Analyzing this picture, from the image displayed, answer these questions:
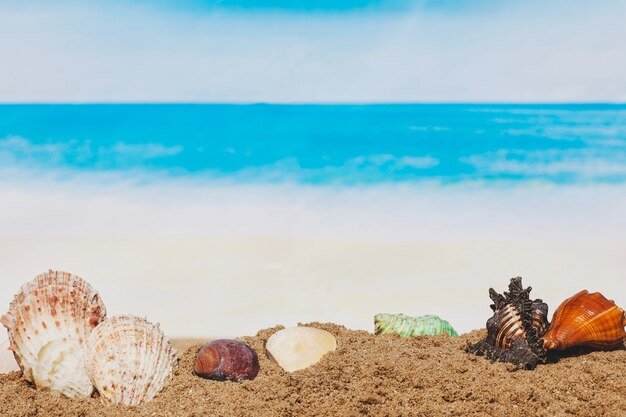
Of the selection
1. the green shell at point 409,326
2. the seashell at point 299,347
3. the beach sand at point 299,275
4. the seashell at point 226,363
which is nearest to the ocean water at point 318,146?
the beach sand at point 299,275

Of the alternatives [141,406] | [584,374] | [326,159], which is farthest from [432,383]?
[326,159]

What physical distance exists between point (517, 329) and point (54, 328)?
2263 millimetres

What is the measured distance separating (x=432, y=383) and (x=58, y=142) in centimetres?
2164

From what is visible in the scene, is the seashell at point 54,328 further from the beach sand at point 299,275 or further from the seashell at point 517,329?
the beach sand at point 299,275

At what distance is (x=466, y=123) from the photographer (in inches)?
1155

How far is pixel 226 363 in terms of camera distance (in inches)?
140

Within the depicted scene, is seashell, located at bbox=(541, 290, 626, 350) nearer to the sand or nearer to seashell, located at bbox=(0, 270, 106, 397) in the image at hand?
the sand

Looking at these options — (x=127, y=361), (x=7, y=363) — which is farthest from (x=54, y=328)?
(x=7, y=363)

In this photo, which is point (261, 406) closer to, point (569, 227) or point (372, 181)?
point (569, 227)

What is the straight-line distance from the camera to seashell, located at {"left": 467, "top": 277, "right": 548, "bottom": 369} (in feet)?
11.6

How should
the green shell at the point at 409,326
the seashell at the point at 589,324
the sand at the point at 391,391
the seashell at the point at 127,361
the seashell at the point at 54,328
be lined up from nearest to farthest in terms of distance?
the sand at the point at 391,391 → the seashell at the point at 127,361 → the seashell at the point at 54,328 → the seashell at the point at 589,324 → the green shell at the point at 409,326

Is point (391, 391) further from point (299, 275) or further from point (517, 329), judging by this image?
point (299, 275)

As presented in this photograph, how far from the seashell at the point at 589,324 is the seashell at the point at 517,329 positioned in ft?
0.32

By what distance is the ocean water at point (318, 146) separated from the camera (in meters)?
18.4
